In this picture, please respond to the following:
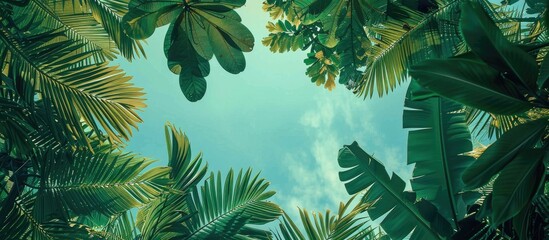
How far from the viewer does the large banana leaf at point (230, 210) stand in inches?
152

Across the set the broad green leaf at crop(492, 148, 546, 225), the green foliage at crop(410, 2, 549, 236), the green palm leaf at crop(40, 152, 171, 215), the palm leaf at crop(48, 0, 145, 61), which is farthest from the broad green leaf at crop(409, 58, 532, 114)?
the green palm leaf at crop(40, 152, 171, 215)

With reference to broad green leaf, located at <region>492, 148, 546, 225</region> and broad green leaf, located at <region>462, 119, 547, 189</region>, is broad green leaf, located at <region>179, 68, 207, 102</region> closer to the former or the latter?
broad green leaf, located at <region>462, 119, 547, 189</region>

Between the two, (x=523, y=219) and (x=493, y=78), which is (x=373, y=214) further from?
(x=493, y=78)

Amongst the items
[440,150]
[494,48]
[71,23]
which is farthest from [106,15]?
[494,48]

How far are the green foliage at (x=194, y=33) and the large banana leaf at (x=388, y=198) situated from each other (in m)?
2.02

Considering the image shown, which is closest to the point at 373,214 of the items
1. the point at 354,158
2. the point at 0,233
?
the point at 354,158

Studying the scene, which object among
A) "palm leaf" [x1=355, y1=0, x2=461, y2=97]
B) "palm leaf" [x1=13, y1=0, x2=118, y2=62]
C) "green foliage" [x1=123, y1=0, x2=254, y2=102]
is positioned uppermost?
"palm leaf" [x1=13, y1=0, x2=118, y2=62]

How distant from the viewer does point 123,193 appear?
3.69 meters

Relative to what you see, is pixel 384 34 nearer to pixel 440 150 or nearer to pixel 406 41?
pixel 406 41

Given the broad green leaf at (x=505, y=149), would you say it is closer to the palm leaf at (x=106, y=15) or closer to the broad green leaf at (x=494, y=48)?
the broad green leaf at (x=494, y=48)

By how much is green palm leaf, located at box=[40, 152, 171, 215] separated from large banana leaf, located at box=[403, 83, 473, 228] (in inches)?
79.6

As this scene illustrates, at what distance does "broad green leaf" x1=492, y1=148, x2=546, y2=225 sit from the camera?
1.47m

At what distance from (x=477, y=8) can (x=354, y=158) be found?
7.33 feet

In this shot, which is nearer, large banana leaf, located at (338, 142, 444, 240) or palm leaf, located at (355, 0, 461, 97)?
palm leaf, located at (355, 0, 461, 97)
